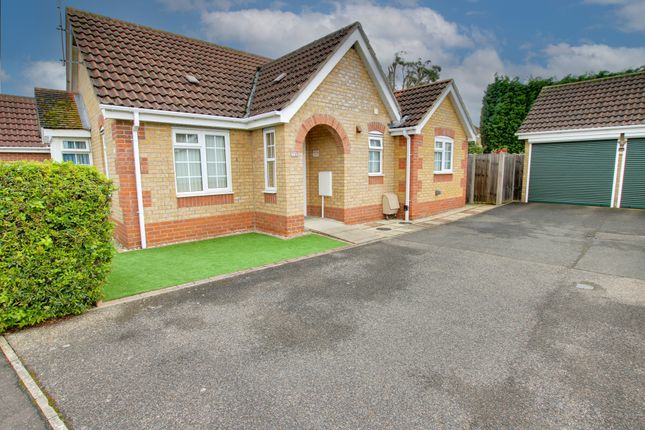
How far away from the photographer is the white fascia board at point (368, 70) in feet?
29.4

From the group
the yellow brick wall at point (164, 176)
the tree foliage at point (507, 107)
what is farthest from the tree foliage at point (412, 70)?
the yellow brick wall at point (164, 176)

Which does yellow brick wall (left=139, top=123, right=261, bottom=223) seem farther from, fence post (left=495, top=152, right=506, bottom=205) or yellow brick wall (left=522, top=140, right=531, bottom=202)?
yellow brick wall (left=522, top=140, right=531, bottom=202)

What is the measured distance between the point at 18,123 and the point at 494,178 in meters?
21.5

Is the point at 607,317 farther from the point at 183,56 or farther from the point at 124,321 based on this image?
the point at 183,56

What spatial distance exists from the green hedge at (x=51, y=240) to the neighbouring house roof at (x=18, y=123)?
12710 millimetres

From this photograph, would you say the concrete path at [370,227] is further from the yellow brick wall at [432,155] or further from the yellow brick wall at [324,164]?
the yellow brick wall at [432,155]

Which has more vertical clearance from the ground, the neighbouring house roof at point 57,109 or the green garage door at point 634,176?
the neighbouring house roof at point 57,109

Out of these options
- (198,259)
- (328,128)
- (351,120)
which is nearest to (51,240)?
(198,259)

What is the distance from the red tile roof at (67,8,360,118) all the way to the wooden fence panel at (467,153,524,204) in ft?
33.0

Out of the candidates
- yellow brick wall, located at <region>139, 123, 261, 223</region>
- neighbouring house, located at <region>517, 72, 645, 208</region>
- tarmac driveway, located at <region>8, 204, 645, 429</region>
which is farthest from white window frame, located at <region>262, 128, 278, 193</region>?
neighbouring house, located at <region>517, 72, 645, 208</region>

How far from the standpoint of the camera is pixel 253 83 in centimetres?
1175

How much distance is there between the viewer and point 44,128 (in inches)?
448

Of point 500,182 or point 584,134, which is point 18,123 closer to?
point 500,182

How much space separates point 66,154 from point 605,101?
22059 millimetres
